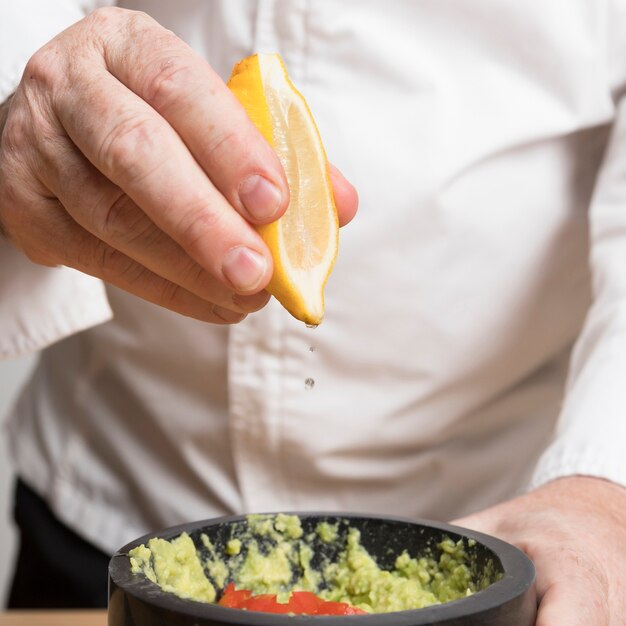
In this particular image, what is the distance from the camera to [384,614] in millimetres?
517

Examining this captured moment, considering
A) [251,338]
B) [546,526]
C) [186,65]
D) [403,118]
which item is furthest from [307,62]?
[546,526]

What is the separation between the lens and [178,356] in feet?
3.42

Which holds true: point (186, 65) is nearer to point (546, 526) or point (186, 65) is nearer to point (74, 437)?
point (546, 526)

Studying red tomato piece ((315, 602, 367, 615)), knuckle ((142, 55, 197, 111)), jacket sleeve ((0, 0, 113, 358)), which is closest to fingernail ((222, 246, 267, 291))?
knuckle ((142, 55, 197, 111))

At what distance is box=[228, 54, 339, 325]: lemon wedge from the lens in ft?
2.02

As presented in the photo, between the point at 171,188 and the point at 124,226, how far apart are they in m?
0.08

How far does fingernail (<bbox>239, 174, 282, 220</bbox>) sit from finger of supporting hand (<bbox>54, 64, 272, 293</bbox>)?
0.4 inches

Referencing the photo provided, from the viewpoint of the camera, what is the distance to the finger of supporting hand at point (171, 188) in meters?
0.56

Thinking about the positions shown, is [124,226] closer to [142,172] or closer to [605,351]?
[142,172]

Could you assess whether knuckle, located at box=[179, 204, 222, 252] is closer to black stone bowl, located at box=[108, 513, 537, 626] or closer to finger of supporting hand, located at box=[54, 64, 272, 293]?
finger of supporting hand, located at box=[54, 64, 272, 293]

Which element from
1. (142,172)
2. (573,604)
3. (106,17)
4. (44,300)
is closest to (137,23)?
(106,17)

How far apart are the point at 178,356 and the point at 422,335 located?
26 centimetres

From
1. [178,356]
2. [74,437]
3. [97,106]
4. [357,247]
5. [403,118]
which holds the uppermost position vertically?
[97,106]

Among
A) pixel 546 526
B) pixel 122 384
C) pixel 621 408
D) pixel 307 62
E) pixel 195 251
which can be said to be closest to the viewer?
pixel 195 251
